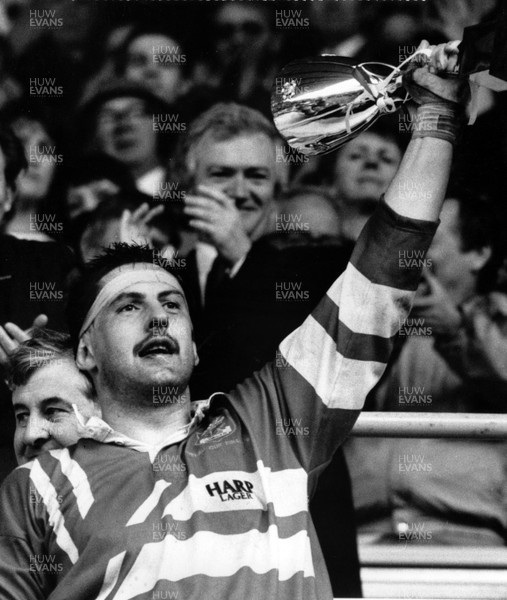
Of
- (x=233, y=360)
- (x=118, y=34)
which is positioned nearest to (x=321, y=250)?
(x=233, y=360)

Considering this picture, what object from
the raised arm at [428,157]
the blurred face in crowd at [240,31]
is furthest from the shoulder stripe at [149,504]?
the blurred face in crowd at [240,31]

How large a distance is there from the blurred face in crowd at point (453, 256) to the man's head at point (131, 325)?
644 millimetres

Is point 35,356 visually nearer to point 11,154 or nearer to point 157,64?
point 11,154

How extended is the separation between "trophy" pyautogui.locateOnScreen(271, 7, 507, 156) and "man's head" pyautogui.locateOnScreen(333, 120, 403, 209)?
40 cm

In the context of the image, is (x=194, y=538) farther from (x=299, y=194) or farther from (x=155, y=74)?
(x=155, y=74)

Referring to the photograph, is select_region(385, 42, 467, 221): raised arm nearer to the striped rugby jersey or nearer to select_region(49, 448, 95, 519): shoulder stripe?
the striped rugby jersey

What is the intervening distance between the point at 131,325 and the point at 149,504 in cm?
44

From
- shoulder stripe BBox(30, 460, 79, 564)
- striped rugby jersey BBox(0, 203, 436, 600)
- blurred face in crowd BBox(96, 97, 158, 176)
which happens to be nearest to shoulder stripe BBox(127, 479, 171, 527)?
striped rugby jersey BBox(0, 203, 436, 600)

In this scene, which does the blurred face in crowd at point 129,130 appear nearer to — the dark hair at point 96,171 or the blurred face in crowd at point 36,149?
the dark hair at point 96,171

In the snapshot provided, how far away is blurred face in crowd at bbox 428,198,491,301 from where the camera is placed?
2711 millimetres

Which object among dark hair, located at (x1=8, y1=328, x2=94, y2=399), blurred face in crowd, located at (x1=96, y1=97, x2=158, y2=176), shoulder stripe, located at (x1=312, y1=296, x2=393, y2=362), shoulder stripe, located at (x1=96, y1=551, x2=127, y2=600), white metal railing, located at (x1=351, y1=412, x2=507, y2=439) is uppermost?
blurred face in crowd, located at (x1=96, y1=97, x2=158, y2=176)

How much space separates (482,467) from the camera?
267 centimetres

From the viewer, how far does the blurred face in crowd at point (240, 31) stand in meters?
2.71

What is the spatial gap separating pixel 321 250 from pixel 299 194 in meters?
0.15
